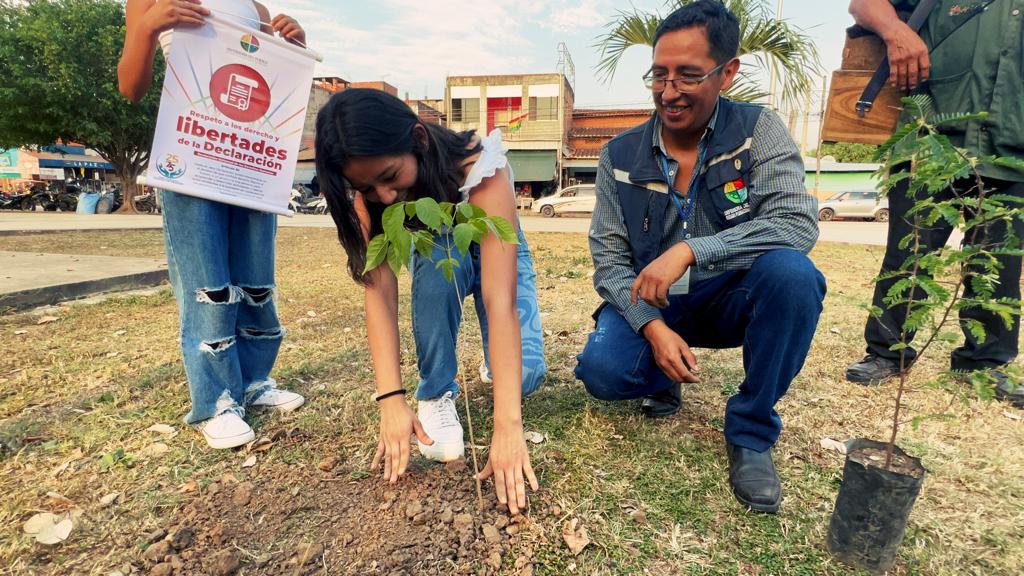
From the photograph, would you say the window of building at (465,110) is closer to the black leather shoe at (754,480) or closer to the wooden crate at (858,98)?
the wooden crate at (858,98)

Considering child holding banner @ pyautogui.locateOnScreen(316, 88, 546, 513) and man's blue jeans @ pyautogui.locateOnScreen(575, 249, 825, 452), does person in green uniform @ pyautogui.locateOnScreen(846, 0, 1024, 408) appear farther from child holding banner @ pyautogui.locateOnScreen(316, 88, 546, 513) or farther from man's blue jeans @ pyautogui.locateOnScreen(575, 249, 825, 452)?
child holding banner @ pyautogui.locateOnScreen(316, 88, 546, 513)

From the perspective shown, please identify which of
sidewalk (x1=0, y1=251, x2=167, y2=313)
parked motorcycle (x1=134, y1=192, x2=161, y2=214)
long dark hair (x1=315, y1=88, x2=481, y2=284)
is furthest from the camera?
parked motorcycle (x1=134, y1=192, x2=161, y2=214)

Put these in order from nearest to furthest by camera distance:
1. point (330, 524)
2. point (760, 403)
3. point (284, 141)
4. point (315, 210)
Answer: point (330, 524)
point (760, 403)
point (284, 141)
point (315, 210)

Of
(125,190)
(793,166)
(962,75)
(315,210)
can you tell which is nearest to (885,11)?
(962,75)

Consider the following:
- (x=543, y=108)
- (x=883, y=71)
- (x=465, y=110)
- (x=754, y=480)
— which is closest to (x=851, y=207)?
(x=543, y=108)

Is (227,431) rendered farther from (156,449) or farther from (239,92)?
(239,92)

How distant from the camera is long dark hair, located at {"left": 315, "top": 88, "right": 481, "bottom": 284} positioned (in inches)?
59.1

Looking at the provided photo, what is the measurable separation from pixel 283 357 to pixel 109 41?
791 inches

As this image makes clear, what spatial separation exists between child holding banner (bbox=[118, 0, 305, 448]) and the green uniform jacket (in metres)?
2.82

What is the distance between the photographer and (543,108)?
29.6 m

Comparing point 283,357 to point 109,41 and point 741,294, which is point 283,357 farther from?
point 109,41

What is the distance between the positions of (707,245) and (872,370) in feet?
5.14

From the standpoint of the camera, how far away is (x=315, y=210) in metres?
23.6

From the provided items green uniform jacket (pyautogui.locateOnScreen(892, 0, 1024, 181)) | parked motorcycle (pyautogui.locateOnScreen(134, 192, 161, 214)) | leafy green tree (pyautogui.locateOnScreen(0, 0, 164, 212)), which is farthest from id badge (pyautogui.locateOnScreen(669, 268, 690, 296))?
parked motorcycle (pyautogui.locateOnScreen(134, 192, 161, 214))
